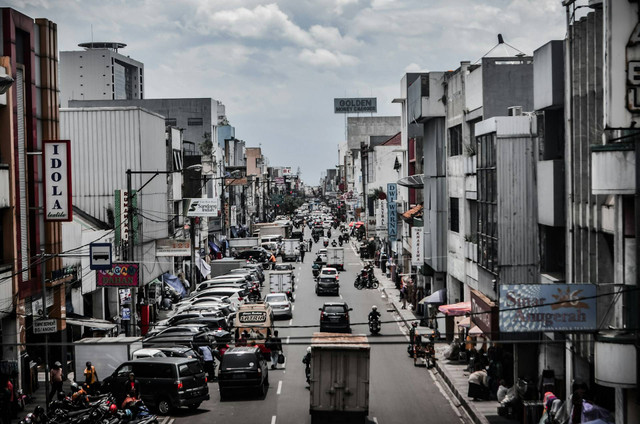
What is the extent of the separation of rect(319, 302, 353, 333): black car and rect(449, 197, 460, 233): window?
6.61 m

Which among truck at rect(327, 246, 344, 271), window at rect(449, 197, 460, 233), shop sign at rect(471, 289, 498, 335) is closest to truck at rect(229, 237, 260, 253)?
truck at rect(327, 246, 344, 271)

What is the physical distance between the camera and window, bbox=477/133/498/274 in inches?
1147

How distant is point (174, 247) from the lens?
162 feet

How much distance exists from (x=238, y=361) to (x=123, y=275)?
6994mm

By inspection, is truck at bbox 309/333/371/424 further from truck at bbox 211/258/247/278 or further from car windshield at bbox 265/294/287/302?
truck at bbox 211/258/247/278

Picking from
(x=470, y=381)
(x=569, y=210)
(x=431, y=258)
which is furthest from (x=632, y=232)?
(x=431, y=258)

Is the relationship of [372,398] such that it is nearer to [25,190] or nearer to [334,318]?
[334,318]

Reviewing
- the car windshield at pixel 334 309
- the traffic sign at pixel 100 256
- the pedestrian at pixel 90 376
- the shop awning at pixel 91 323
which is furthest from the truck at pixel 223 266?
the pedestrian at pixel 90 376

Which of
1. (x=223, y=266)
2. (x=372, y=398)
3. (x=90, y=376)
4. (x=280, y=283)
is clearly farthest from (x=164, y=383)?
(x=223, y=266)

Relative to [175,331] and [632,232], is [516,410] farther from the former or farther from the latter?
[175,331]

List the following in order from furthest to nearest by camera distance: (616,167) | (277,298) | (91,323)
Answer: (277,298) → (91,323) → (616,167)

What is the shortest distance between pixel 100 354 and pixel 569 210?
1581 centimetres

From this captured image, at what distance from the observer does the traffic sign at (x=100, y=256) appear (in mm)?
29875

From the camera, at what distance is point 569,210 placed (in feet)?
77.1
